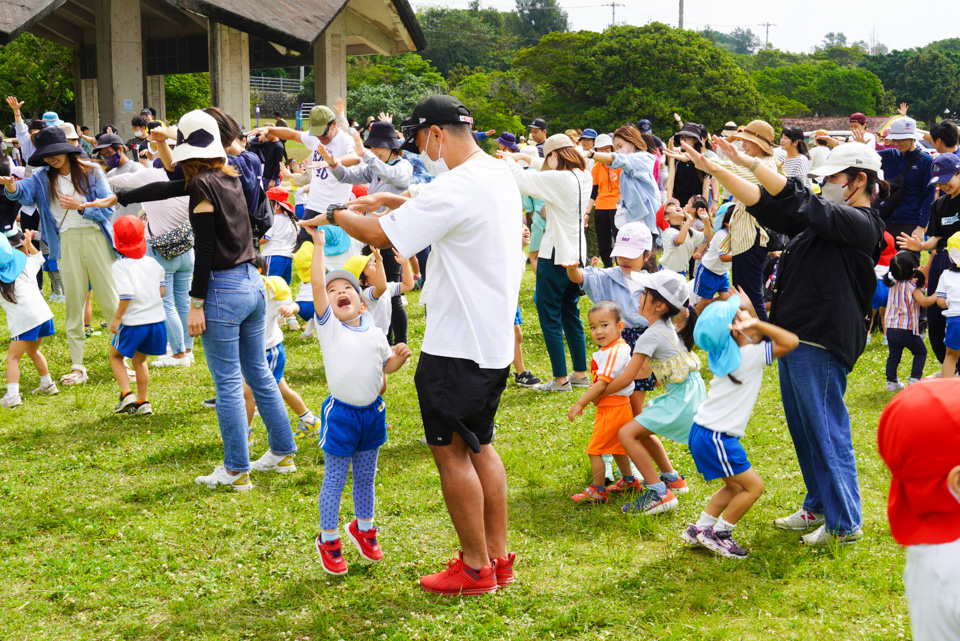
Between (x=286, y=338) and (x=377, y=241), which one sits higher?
(x=377, y=241)

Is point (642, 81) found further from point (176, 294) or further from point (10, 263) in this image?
point (10, 263)

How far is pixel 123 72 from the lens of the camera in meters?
16.8

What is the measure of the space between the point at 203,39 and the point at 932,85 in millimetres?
69875

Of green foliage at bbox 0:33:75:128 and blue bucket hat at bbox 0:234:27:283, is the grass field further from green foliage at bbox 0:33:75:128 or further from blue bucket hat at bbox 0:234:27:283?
green foliage at bbox 0:33:75:128

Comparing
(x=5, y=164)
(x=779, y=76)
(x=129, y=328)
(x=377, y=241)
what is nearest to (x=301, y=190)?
(x=5, y=164)

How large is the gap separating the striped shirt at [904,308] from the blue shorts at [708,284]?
4.82 ft

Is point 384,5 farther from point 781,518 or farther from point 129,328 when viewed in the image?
point 781,518

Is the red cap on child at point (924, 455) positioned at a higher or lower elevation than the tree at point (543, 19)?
lower

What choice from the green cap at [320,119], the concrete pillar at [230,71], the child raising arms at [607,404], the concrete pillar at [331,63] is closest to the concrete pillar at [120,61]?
the concrete pillar at [230,71]

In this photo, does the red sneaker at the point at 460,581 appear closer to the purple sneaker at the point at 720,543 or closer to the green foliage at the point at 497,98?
the purple sneaker at the point at 720,543

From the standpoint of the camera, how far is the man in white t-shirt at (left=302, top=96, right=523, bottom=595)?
3.65 meters

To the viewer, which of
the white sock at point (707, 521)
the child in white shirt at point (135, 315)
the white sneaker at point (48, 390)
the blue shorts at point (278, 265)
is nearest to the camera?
the white sock at point (707, 521)

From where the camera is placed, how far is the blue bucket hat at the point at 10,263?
6.92 meters

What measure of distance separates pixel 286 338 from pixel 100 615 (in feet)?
18.9
